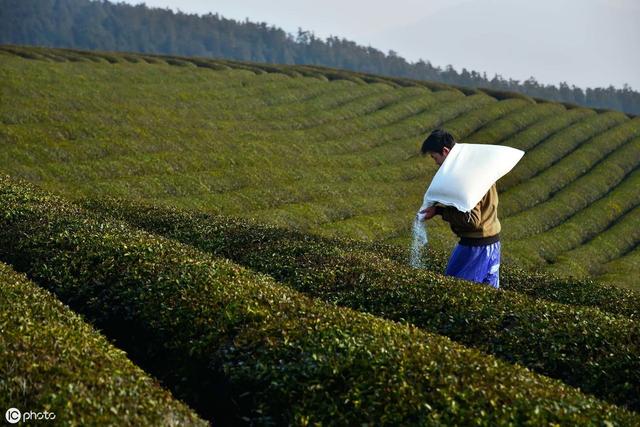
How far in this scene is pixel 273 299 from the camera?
13.5m

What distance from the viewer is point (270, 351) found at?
11047mm

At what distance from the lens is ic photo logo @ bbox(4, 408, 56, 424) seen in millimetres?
8672

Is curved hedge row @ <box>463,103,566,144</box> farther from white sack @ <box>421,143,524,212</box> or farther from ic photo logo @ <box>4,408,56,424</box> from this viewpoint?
ic photo logo @ <box>4,408,56,424</box>

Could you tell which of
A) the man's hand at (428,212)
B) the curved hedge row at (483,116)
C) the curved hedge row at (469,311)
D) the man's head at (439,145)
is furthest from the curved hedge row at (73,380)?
the curved hedge row at (483,116)

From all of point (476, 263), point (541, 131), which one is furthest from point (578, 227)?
point (476, 263)

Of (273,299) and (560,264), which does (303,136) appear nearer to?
(560,264)

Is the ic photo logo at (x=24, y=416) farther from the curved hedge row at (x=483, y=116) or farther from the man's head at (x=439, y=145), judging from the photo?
the curved hedge row at (x=483, y=116)

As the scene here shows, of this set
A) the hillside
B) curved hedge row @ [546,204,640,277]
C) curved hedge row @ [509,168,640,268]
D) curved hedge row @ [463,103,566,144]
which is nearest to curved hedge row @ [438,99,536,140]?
curved hedge row @ [463,103,566,144]

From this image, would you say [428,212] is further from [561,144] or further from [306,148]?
[561,144]

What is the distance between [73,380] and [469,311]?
719cm

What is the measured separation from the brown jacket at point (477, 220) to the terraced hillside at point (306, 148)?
908 inches

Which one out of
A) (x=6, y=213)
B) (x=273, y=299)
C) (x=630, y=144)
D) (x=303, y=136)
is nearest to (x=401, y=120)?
(x=303, y=136)

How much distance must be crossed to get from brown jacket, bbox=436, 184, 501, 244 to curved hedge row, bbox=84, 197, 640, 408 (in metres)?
1.01

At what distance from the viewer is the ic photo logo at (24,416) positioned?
28.5ft
